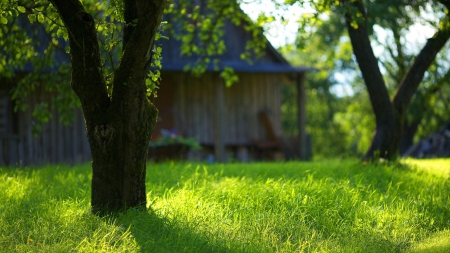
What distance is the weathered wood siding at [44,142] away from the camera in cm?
1670

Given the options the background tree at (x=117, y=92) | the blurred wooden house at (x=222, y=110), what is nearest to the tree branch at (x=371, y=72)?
the background tree at (x=117, y=92)

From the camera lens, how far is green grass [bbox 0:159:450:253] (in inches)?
247

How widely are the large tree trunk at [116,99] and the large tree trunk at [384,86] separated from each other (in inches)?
209

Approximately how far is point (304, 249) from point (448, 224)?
205cm

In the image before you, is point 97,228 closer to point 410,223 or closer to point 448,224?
point 410,223

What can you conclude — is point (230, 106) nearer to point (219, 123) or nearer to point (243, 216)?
point (219, 123)

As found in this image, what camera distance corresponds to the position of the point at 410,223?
23.7 feet

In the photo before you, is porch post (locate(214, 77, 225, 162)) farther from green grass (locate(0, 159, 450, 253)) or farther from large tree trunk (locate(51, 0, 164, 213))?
large tree trunk (locate(51, 0, 164, 213))

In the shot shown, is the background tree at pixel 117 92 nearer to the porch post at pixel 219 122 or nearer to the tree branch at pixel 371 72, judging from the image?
the tree branch at pixel 371 72

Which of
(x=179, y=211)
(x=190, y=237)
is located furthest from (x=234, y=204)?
(x=190, y=237)

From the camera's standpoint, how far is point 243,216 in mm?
7035

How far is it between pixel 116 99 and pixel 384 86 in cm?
590

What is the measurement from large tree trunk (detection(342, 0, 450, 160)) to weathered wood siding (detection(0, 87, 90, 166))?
28.0 ft

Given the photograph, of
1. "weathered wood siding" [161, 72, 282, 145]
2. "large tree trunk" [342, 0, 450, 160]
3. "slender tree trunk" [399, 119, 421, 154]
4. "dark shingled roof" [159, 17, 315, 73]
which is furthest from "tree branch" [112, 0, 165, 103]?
"slender tree trunk" [399, 119, 421, 154]
